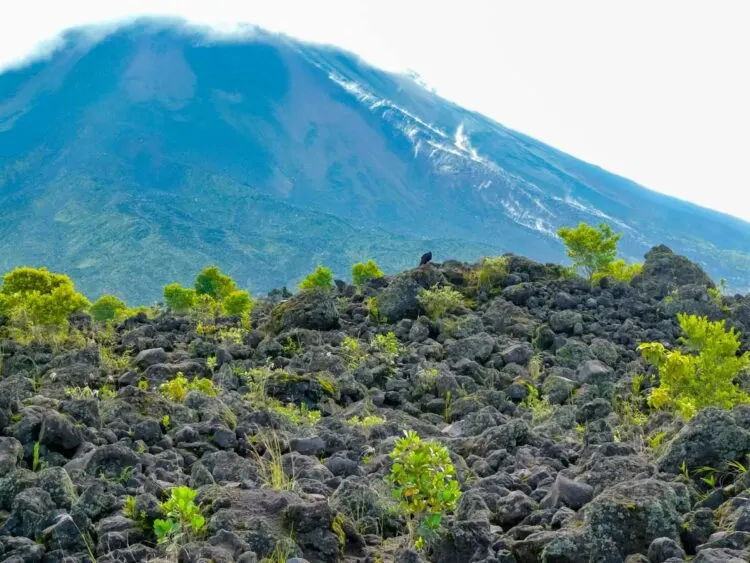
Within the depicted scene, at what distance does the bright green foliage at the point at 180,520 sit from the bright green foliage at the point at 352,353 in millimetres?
8052

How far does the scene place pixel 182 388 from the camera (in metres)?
10.3

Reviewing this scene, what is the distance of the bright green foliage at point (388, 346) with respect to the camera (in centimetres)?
1387

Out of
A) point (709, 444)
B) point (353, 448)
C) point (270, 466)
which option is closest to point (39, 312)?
point (353, 448)

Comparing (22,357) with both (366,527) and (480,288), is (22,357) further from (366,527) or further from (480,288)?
(480,288)

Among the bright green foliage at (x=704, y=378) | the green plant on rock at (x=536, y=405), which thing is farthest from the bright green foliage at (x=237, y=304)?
the bright green foliage at (x=704, y=378)

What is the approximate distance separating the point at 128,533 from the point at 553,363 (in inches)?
386

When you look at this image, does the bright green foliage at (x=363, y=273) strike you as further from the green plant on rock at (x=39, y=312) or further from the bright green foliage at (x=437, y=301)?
the green plant on rock at (x=39, y=312)

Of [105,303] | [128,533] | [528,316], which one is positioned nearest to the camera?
[128,533]

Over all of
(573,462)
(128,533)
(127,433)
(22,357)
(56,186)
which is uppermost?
(573,462)

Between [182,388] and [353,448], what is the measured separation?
10.4 feet

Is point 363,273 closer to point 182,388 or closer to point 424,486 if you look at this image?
point 182,388

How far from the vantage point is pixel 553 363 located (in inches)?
547

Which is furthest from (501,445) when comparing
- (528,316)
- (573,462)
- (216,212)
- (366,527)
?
(216,212)

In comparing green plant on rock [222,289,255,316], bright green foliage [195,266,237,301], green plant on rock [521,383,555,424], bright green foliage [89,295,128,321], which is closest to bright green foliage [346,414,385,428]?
green plant on rock [521,383,555,424]
